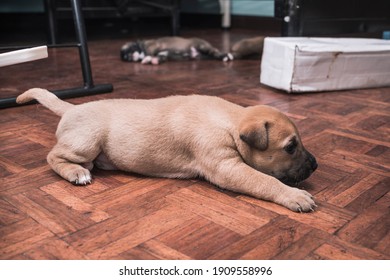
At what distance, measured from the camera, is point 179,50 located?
361cm

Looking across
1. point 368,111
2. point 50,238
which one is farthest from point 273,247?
point 368,111

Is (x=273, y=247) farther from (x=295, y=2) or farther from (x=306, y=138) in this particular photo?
(x=295, y=2)

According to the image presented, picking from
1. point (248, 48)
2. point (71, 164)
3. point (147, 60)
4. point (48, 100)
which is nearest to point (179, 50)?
point (147, 60)

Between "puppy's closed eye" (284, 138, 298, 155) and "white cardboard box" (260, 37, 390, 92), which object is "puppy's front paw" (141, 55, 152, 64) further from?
"puppy's closed eye" (284, 138, 298, 155)

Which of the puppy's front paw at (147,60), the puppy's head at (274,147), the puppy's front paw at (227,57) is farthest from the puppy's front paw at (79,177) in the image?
the puppy's front paw at (227,57)

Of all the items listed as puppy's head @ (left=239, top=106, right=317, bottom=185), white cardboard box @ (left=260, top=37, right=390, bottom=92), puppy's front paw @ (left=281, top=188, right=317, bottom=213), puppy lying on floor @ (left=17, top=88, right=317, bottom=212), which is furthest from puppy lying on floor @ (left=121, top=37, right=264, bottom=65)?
puppy's front paw @ (left=281, top=188, right=317, bottom=213)

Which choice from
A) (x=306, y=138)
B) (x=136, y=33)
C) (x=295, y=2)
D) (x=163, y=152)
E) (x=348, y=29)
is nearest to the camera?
(x=163, y=152)

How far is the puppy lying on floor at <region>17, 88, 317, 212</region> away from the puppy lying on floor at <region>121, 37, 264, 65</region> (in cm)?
215

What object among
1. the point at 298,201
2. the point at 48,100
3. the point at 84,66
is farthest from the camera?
the point at 84,66

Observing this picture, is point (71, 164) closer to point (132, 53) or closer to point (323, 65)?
point (323, 65)

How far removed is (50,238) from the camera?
102cm

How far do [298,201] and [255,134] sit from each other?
20cm

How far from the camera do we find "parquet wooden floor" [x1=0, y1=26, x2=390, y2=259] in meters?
0.98
